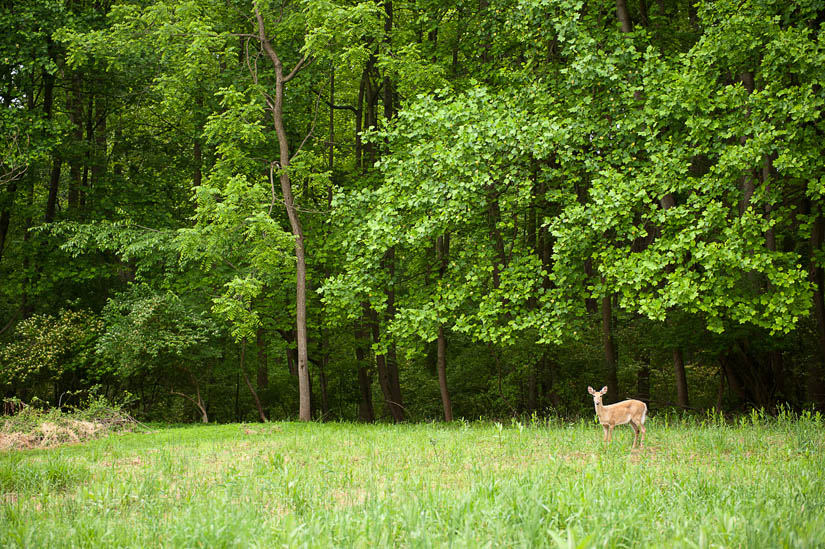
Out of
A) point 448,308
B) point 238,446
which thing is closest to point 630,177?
point 448,308

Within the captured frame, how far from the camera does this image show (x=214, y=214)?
1672 cm

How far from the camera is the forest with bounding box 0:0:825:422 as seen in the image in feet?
40.9

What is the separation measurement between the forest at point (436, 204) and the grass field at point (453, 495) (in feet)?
14.6

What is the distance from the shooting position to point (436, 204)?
14.6 meters

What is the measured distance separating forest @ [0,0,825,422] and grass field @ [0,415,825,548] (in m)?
4.45

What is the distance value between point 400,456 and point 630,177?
798 cm

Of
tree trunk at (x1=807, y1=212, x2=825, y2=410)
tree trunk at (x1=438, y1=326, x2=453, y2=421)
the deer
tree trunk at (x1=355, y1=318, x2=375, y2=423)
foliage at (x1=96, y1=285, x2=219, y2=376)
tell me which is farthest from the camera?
tree trunk at (x1=355, y1=318, x2=375, y2=423)

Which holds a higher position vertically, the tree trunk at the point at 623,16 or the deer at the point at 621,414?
the tree trunk at the point at 623,16

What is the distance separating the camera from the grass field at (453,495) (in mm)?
4445

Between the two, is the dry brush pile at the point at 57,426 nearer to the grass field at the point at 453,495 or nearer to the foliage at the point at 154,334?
the foliage at the point at 154,334

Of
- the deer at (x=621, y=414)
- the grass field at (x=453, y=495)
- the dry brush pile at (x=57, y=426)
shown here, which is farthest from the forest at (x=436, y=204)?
the grass field at (x=453, y=495)

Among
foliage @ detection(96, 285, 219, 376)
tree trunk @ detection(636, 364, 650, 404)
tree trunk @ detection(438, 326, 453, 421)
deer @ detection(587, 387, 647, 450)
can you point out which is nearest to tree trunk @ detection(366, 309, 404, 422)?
tree trunk @ detection(438, 326, 453, 421)

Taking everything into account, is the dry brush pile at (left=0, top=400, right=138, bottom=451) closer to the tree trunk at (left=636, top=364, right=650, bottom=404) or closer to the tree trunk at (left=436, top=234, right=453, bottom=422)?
the tree trunk at (left=436, top=234, right=453, bottom=422)

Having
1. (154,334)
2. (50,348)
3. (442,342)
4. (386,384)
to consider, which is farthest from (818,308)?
(50,348)
